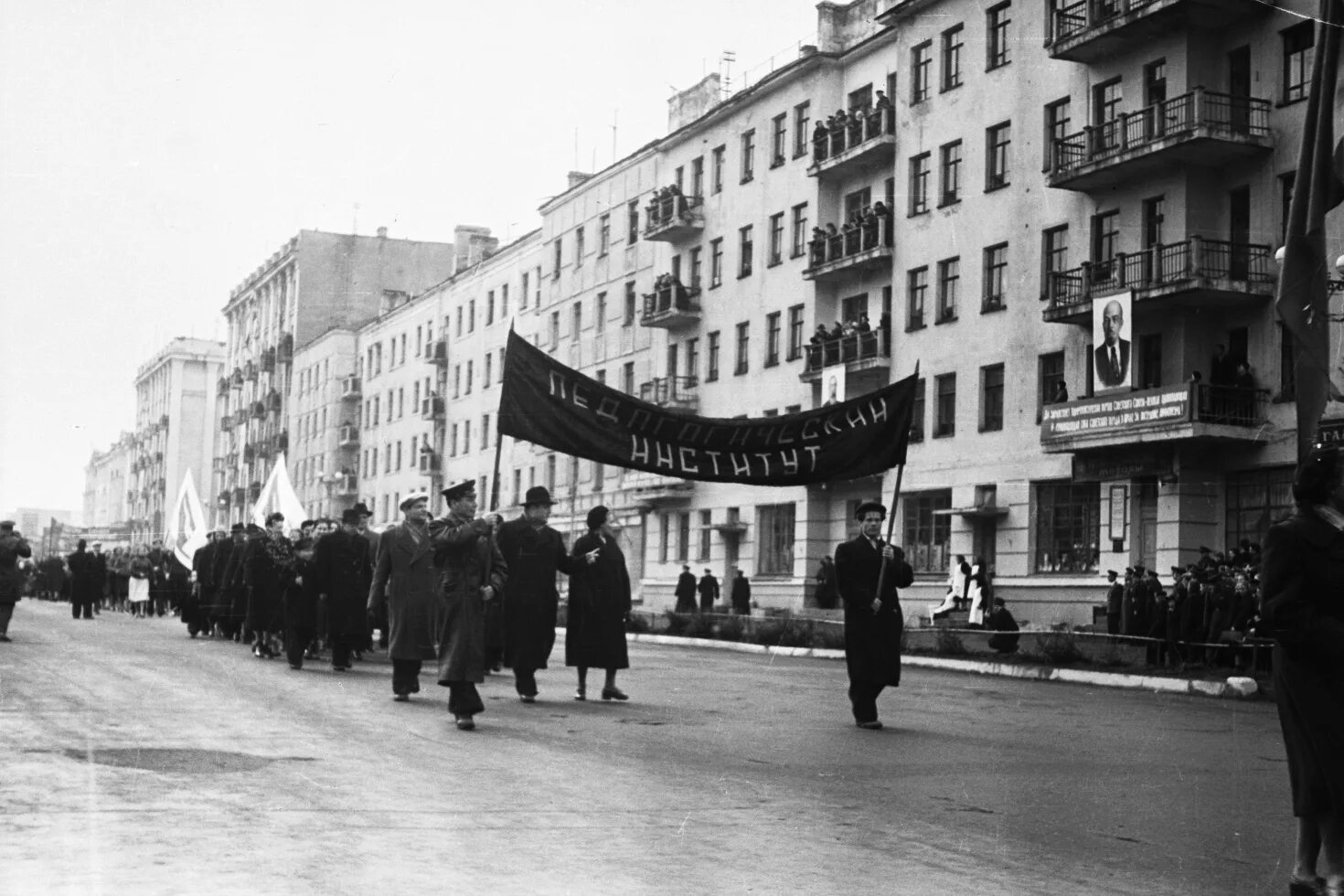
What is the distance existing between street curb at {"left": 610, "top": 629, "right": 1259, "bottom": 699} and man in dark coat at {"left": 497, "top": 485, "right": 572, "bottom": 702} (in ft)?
33.0

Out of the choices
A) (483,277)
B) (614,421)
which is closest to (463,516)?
(614,421)

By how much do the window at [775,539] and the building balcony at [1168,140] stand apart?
16770 millimetres

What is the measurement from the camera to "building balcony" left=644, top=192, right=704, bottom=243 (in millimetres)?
58594

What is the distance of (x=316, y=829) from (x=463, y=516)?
6.58 meters

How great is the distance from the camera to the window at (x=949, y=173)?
43.8m

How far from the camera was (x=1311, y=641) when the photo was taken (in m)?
7.12

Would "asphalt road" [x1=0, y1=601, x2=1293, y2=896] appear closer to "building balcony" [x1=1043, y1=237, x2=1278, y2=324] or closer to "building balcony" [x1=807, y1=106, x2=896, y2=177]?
"building balcony" [x1=1043, y1=237, x2=1278, y2=324]

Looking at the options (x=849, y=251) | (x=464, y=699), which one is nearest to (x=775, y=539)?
(x=849, y=251)

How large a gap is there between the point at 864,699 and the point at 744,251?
41.8 meters

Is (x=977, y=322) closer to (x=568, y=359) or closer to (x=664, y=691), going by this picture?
(x=664, y=691)

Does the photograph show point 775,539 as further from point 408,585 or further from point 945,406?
point 408,585

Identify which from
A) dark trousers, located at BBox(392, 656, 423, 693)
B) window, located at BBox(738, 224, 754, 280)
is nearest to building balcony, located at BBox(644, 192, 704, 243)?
window, located at BBox(738, 224, 754, 280)

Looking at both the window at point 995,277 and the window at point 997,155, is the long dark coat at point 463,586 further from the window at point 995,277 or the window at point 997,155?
the window at point 997,155

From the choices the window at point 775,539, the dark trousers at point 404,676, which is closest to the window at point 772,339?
the window at point 775,539
